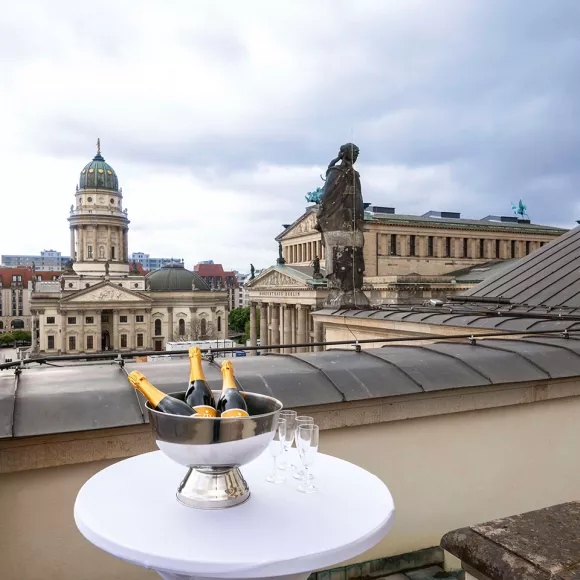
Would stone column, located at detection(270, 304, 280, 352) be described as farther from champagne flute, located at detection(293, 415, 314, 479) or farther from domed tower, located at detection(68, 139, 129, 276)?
champagne flute, located at detection(293, 415, 314, 479)

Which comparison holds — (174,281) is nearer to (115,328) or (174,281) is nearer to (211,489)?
(115,328)

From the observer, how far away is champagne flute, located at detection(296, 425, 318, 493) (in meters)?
2.67

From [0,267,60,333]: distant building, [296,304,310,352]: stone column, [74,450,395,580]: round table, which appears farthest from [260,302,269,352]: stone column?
[0,267,60,333]: distant building

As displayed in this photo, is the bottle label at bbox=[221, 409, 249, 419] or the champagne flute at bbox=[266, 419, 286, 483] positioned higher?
the bottle label at bbox=[221, 409, 249, 419]

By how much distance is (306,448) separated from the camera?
268cm

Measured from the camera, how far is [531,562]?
7.24ft

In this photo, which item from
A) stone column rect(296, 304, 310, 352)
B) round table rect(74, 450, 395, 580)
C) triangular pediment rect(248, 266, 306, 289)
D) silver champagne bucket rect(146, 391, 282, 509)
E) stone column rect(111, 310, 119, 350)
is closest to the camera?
round table rect(74, 450, 395, 580)

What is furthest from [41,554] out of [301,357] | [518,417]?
[518,417]

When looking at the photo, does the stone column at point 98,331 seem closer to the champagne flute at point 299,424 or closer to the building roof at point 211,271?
the building roof at point 211,271

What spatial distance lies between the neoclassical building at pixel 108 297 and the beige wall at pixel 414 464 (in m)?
87.3

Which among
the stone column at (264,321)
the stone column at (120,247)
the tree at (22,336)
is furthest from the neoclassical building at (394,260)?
the tree at (22,336)

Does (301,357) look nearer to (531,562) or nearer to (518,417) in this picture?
(518,417)

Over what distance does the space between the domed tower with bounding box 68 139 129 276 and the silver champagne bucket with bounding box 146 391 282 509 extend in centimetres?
9735

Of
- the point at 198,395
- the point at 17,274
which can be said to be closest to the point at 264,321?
the point at 198,395
